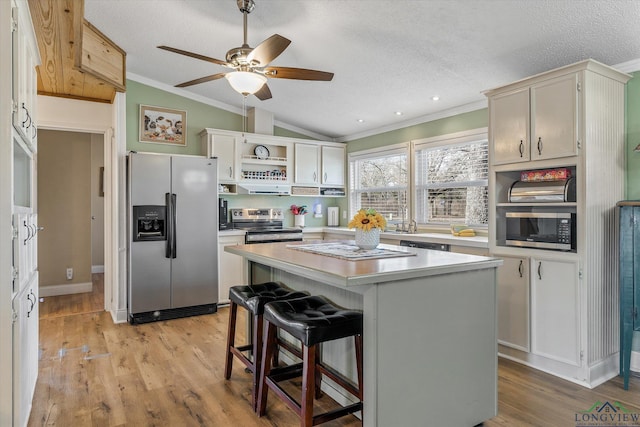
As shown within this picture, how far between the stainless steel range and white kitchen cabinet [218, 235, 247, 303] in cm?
22

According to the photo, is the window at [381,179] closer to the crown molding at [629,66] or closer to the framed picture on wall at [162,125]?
the crown molding at [629,66]

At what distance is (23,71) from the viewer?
2152 mm

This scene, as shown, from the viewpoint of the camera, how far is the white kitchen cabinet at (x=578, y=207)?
2652 mm

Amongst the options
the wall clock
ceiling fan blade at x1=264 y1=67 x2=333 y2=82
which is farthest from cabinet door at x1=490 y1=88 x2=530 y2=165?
the wall clock

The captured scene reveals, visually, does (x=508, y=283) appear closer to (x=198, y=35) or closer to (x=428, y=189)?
(x=428, y=189)

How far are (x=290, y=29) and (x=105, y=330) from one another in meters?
3.44

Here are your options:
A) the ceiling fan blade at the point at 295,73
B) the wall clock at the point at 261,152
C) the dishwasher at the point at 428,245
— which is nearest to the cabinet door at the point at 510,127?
the dishwasher at the point at 428,245

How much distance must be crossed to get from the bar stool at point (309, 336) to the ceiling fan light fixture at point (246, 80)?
1453mm

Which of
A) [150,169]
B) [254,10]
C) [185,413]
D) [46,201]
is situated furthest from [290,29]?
[46,201]

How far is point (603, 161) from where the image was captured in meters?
2.76

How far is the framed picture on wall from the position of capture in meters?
4.71

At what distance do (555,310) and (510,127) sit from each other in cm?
143

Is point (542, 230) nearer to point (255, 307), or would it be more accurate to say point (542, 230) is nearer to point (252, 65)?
point (255, 307)

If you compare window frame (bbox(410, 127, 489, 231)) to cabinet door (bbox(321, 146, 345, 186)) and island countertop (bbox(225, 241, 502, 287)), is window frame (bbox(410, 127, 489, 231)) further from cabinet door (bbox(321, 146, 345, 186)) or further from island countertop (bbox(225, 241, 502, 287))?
island countertop (bbox(225, 241, 502, 287))
